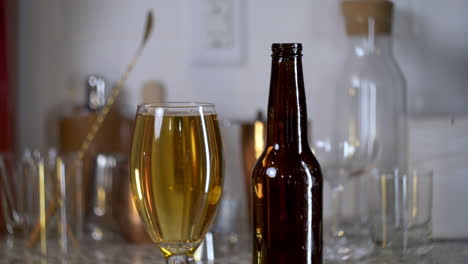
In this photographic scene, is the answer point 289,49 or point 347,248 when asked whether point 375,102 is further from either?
point 289,49

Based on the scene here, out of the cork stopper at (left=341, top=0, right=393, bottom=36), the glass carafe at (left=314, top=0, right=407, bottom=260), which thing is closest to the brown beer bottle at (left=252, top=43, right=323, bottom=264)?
the glass carafe at (left=314, top=0, right=407, bottom=260)

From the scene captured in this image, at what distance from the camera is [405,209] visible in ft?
3.15

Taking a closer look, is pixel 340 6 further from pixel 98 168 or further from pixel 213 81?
pixel 98 168

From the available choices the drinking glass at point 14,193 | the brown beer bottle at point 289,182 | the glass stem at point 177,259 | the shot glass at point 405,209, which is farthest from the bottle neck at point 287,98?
the drinking glass at point 14,193

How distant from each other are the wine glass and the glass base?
1.06ft

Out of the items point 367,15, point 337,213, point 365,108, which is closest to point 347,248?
point 337,213

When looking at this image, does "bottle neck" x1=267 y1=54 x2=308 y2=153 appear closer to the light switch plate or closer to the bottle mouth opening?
the bottle mouth opening

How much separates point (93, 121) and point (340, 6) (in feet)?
Answer: 1.68

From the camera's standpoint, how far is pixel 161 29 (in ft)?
4.25

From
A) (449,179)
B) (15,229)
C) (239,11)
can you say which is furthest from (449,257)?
(15,229)

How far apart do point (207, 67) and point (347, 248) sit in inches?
17.9

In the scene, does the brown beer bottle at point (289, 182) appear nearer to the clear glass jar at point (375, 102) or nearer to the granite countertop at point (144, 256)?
the granite countertop at point (144, 256)

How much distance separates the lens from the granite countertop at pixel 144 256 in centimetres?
94

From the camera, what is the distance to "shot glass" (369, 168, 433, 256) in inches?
37.6
